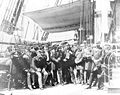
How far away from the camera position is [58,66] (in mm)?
5855

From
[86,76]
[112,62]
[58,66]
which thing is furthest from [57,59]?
[112,62]

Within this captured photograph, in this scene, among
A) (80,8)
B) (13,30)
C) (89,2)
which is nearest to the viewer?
(13,30)

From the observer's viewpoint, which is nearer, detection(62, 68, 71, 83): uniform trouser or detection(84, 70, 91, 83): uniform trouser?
detection(84, 70, 91, 83): uniform trouser

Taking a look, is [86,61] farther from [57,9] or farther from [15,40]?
[57,9]

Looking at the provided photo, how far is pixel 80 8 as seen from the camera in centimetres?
789

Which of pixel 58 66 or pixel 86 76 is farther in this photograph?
pixel 58 66

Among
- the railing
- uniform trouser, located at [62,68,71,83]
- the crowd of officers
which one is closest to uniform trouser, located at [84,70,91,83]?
the crowd of officers

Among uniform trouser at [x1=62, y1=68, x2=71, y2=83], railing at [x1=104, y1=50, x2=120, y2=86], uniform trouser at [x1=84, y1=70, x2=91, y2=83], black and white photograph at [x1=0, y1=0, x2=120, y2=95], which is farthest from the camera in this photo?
uniform trouser at [x1=62, y1=68, x2=71, y2=83]

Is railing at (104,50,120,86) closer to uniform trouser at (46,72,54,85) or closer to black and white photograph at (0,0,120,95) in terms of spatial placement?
black and white photograph at (0,0,120,95)

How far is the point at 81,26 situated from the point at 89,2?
1.06m

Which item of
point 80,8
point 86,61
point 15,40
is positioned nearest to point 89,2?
point 80,8

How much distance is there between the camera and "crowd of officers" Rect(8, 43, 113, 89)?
5.14 m

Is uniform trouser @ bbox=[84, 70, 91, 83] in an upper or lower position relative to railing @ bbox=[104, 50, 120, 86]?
Answer: lower

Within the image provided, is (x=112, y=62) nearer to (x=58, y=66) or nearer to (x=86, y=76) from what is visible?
(x=86, y=76)
